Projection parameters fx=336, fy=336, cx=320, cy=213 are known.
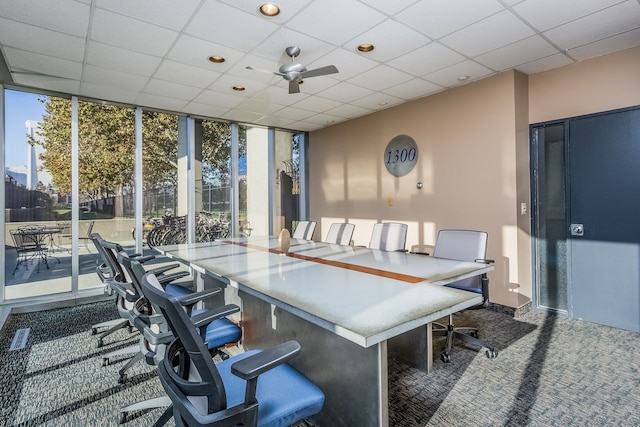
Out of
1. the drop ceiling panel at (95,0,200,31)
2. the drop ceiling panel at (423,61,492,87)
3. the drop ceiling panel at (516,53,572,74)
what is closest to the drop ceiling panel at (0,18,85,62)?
the drop ceiling panel at (95,0,200,31)

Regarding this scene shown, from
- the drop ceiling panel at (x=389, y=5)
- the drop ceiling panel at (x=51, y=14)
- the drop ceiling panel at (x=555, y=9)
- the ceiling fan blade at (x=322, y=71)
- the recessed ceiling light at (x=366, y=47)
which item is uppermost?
the recessed ceiling light at (x=366, y=47)

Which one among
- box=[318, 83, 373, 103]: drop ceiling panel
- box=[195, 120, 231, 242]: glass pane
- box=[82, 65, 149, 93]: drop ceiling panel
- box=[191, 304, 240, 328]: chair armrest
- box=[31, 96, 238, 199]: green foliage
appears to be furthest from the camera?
box=[195, 120, 231, 242]: glass pane

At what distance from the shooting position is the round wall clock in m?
5.14

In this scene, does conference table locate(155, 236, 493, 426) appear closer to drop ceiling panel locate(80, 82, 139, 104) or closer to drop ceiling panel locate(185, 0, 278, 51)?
drop ceiling panel locate(185, 0, 278, 51)

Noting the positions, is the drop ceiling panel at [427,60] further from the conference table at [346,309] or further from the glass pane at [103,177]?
the glass pane at [103,177]

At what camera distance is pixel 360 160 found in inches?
239

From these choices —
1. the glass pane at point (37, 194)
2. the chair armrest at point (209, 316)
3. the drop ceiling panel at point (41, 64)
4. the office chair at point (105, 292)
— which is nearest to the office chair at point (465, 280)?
the chair armrest at point (209, 316)

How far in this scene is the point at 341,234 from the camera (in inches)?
176

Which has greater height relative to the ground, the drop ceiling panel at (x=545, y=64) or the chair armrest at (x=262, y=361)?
the drop ceiling panel at (x=545, y=64)

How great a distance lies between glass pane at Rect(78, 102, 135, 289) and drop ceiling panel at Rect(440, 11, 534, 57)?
4607 millimetres

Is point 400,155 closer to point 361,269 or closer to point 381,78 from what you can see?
point 381,78

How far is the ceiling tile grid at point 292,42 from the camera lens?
2691mm

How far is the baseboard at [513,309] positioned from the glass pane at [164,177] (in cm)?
477

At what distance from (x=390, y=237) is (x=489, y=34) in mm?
2216
